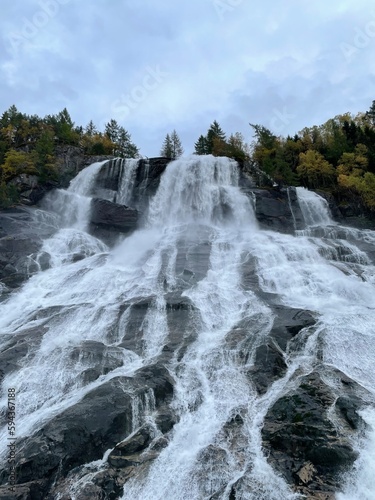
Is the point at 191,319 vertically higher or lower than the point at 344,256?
lower

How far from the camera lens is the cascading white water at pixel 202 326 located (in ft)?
33.6

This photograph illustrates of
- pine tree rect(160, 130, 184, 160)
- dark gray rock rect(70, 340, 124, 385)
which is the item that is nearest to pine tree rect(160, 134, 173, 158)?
pine tree rect(160, 130, 184, 160)

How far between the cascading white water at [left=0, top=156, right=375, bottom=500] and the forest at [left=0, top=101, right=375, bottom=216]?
11484 mm

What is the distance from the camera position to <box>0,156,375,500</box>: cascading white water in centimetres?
1023

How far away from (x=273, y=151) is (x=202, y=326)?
38979mm

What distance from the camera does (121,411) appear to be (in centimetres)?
1188

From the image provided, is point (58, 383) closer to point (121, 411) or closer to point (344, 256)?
point (121, 411)

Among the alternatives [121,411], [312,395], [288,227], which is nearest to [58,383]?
[121,411]

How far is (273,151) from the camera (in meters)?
50.9

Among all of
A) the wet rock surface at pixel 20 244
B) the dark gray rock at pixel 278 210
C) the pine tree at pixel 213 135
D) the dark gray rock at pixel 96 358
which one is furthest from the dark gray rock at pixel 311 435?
the pine tree at pixel 213 135

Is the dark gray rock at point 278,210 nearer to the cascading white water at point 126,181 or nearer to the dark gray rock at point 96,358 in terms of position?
the cascading white water at point 126,181

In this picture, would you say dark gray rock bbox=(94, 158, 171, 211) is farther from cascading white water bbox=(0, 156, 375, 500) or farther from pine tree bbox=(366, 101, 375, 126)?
pine tree bbox=(366, 101, 375, 126)

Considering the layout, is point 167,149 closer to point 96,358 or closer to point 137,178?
point 137,178

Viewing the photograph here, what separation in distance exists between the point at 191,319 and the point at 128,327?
9.71ft
